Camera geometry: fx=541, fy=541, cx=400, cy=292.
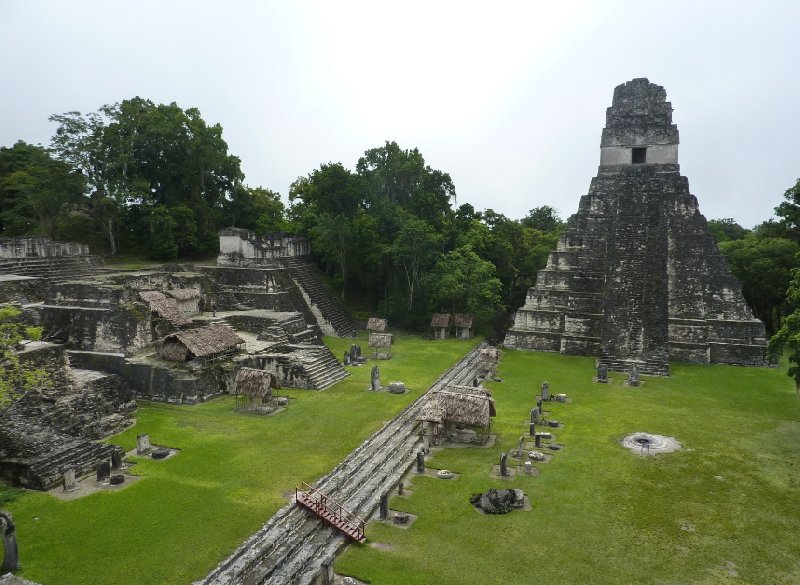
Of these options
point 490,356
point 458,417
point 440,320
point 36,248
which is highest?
point 36,248

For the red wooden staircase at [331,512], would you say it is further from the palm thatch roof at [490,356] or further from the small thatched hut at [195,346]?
the palm thatch roof at [490,356]

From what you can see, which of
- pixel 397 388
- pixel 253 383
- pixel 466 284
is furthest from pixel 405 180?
pixel 253 383

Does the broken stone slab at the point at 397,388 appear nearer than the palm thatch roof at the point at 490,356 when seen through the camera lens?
Yes

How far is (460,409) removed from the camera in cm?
1619

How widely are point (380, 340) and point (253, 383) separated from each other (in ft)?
35.3

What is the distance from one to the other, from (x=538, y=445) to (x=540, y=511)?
154 inches

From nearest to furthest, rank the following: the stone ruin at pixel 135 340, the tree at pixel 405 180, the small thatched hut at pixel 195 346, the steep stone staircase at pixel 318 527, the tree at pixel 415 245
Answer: the steep stone staircase at pixel 318 527, the stone ruin at pixel 135 340, the small thatched hut at pixel 195 346, the tree at pixel 415 245, the tree at pixel 405 180

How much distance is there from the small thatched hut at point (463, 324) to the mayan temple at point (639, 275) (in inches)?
106

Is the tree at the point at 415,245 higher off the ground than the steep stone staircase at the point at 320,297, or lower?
higher

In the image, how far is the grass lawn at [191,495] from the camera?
10039 mm

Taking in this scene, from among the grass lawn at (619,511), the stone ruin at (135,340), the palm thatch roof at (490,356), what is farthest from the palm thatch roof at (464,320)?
the grass lawn at (619,511)

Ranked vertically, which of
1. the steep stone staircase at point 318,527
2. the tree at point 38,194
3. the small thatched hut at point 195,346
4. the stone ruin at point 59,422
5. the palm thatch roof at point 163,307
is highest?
the tree at point 38,194

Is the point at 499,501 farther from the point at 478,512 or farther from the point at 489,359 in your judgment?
the point at 489,359

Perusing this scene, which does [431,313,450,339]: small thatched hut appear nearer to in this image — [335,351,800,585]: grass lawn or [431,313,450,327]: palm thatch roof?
[431,313,450,327]: palm thatch roof
